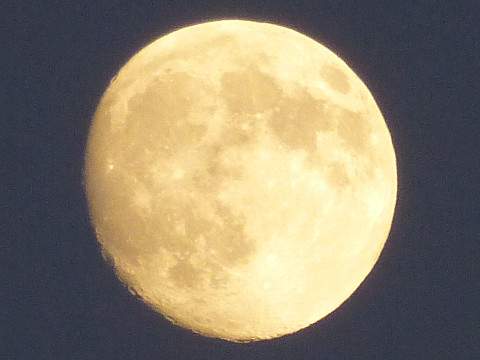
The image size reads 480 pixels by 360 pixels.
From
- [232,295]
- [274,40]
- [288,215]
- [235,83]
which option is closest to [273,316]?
[232,295]

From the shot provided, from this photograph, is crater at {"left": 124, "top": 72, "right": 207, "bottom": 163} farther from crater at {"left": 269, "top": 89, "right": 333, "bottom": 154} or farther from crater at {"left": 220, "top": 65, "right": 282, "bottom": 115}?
crater at {"left": 269, "top": 89, "right": 333, "bottom": 154}

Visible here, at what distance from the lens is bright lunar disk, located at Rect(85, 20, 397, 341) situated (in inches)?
190

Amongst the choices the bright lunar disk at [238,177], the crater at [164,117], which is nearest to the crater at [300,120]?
the bright lunar disk at [238,177]

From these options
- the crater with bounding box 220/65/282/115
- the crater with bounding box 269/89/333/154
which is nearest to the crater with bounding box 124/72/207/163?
the crater with bounding box 220/65/282/115

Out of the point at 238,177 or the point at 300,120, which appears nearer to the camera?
the point at 238,177

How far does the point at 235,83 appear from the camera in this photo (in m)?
4.98

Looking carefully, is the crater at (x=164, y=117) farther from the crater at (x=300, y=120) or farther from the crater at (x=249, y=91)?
the crater at (x=300, y=120)

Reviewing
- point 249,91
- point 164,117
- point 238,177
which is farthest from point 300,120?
point 164,117

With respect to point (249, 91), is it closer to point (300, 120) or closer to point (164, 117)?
point (300, 120)

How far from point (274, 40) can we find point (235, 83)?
76cm

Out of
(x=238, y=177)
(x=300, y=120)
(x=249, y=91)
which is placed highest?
(x=249, y=91)

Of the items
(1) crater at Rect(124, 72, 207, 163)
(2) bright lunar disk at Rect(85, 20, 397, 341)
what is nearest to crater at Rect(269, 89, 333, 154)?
(2) bright lunar disk at Rect(85, 20, 397, 341)

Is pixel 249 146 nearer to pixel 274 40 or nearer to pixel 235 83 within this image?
pixel 235 83

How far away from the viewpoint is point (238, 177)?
4758mm
